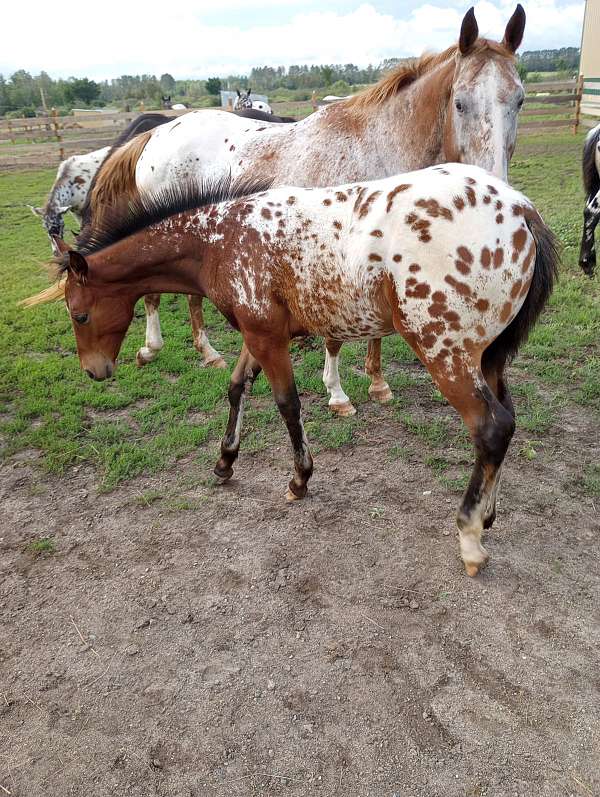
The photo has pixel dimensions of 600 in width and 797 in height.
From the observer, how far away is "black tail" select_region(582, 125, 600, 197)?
7469 millimetres

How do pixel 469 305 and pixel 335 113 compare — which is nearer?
pixel 469 305

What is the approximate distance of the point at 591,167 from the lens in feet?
24.8

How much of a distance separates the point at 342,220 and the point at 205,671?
2.13 metres

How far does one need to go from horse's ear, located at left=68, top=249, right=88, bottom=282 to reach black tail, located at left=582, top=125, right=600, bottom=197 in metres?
6.90

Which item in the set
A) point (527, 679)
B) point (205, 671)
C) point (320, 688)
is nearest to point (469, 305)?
point (527, 679)

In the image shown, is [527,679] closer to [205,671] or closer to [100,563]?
[205,671]

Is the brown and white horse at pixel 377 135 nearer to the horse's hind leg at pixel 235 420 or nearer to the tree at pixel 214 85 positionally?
the horse's hind leg at pixel 235 420

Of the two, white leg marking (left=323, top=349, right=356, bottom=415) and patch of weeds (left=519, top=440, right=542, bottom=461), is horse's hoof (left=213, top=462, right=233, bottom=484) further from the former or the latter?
patch of weeds (left=519, top=440, right=542, bottom=461)

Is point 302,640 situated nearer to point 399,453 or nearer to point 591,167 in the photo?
point 399,453

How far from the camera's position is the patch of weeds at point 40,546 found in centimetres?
321

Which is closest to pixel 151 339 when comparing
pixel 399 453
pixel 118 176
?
pixel 118 176

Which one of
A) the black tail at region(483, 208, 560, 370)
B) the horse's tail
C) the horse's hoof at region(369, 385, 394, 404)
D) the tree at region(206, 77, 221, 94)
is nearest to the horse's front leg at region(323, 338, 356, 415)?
the horse's hoof at region(369, 385, 394, 404)

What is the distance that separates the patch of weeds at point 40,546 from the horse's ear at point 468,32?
3.77m

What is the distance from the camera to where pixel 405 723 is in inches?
84.9
